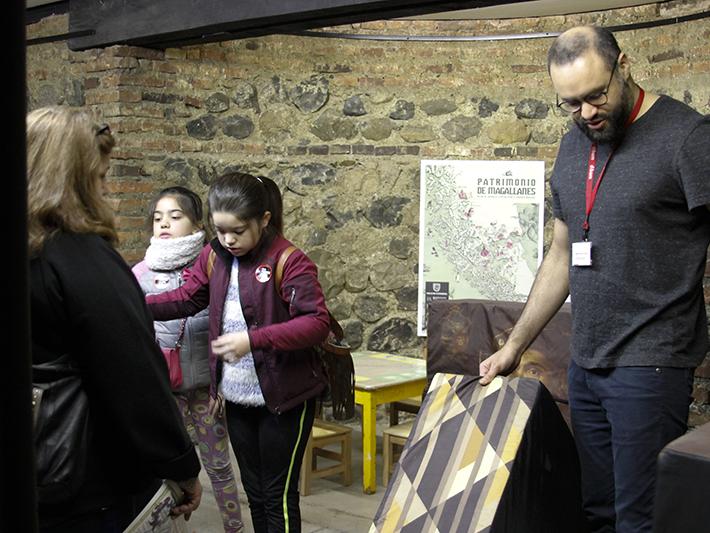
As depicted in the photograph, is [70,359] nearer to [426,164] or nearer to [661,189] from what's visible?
[661,189]

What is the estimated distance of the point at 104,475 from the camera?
5.37 feet

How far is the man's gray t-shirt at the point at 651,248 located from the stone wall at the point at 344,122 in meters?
3.05

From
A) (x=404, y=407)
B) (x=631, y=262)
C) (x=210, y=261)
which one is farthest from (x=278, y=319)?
(x=404, y=407)

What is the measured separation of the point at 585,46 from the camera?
2.12 meters

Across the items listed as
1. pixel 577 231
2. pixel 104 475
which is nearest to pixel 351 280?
pixel 577 231

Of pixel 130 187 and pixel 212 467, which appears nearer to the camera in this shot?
pixel 212 467

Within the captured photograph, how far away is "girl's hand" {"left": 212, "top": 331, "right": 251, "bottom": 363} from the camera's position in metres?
2.59

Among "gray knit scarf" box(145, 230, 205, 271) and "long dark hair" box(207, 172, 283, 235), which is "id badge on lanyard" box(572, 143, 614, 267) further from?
"gray knit scarf" box(145, 230, 205, 271)

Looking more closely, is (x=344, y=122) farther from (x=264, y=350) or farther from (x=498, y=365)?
(x=498, y=365)

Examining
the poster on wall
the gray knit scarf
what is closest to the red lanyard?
the gray knit scarf

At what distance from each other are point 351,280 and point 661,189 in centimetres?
363

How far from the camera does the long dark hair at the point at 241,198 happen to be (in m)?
2.74

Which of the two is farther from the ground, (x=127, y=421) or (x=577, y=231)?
(x=577, y=231)

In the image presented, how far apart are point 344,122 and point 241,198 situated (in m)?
2.85
